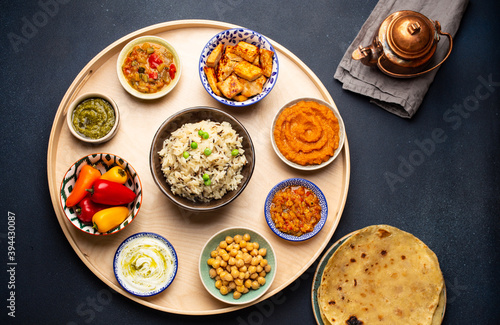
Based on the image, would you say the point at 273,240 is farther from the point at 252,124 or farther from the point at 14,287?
the point at 14,287

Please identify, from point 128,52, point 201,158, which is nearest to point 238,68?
point 201,158

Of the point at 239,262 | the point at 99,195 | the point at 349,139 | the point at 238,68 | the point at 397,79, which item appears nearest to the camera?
the point at 99,195

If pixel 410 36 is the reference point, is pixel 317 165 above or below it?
below

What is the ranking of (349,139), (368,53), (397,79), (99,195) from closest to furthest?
(99,195) → (368,53) → (397,79) → (349,139)

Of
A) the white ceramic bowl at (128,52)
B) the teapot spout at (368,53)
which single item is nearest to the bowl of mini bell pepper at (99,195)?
the white ceramic bowl at (128,52)

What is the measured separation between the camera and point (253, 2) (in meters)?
4.12

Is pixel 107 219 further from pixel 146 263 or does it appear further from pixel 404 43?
pixel 404 43

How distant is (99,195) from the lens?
3.19 m

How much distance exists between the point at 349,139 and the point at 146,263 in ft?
7.81

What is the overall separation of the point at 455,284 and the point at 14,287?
4.52m

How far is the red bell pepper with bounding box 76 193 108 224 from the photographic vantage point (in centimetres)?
326

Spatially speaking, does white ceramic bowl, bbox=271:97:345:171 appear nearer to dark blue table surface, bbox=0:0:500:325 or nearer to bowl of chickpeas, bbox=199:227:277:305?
dark blue table surface, bbox=0:0:500:325

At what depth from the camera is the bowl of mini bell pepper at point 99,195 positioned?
320 cm

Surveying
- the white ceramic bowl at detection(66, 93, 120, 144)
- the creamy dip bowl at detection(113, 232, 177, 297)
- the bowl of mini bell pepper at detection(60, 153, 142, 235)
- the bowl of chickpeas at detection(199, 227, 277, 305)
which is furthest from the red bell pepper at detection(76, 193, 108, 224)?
the bowl of chickpeas at detection(199, 227, 277, 305)
